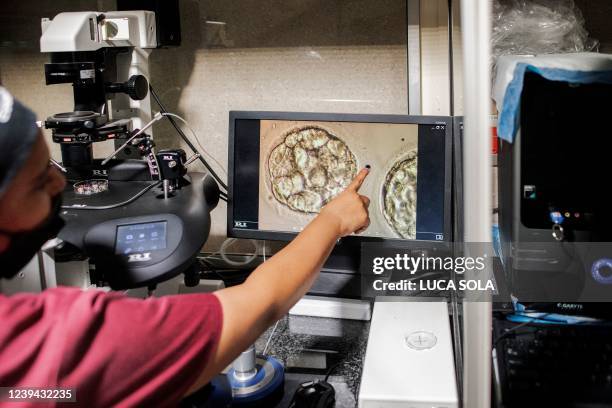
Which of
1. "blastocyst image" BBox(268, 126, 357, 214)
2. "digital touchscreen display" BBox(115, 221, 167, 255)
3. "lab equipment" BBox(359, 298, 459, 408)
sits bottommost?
"lab equipment" BBox(359, 298, 459, 408)

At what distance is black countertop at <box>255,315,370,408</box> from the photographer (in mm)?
1129

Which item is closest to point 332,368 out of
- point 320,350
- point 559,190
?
point 320,350

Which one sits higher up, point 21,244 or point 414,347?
point 21,244

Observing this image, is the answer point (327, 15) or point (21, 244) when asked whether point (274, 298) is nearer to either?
point (21, 244)

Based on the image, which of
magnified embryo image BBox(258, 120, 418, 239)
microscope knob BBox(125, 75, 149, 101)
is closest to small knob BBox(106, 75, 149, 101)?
microscope knob BBox(125, 75, 149, 101)

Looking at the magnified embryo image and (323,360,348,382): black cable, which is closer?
(323,360,348,382): black cable

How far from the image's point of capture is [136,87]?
1.36 m

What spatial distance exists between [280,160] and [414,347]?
0.56 meters

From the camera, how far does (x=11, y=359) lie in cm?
62

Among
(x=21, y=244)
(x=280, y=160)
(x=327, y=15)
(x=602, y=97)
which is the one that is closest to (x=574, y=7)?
(x=602, y=97)

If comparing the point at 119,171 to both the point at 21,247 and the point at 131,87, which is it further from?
the point at 21,247

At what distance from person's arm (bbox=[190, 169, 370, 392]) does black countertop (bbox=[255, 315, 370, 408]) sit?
290 millimetres

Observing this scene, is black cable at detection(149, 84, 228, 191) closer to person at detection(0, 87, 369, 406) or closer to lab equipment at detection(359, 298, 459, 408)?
lab equipment at detection(359, 298, 459, 408)

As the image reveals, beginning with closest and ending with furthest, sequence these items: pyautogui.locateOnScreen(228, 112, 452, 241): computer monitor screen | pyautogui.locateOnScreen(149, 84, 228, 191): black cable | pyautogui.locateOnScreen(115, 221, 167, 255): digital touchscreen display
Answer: pyautogui.locateOnScreen(115, 221, 167, 255): digital touchscreen display, pyautogui.locateOnScreen(228, 112, 452, 241): computer monitor screen, pyautogui.locateOnScreen(149, 84, 228, 191): black cable
